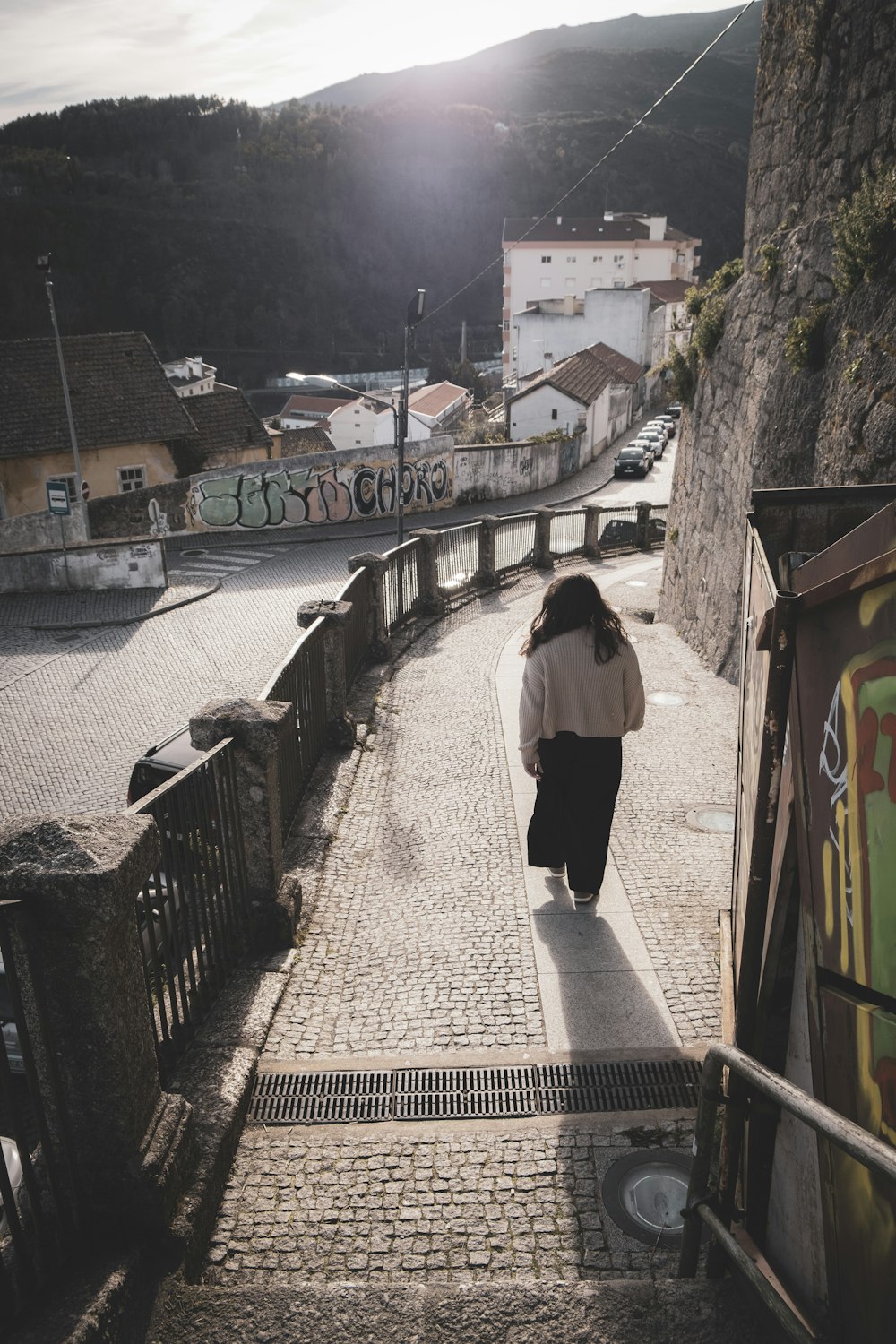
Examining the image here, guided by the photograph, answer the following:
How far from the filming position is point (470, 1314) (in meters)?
2.64

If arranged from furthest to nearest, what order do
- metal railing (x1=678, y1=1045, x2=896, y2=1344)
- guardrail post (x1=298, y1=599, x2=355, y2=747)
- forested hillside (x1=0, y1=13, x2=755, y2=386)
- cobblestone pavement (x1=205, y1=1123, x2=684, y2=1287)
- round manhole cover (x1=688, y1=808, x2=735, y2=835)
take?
forested hillside (x1=0, y1=13, x2=755, y2=386) < guardrail post (x1=298, y1=599, x2=355, y2=747) < round manhole cover (x1=688, y1=808, x2=735, y2=835) < cobblestone pavement (x1=205, y1=1123, x2=684, y2=1287) < metal railing (x1=678, y1=1045, x2=896, y2=1344)

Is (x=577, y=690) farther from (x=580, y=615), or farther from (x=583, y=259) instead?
(x=583, y=259)

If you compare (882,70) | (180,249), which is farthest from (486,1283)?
A: (180,249)

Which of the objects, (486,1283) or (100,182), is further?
(100,182)

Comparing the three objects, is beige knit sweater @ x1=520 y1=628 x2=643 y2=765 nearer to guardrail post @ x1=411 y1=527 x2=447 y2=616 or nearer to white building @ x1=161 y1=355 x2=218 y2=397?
guardrail post @ x1=411 y1=527 x2=447 y2=616

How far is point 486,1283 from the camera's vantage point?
9.00 ft

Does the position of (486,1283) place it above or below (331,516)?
above

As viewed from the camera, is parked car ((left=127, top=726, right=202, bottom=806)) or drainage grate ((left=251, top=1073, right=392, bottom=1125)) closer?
drainage grate ((left=251, top=1073, right=392, bottom=1125))

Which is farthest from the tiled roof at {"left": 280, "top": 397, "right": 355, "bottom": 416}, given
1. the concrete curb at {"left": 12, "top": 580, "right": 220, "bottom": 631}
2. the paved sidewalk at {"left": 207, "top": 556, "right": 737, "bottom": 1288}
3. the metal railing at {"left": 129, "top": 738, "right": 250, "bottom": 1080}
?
the metal railing at {"left": 129, "top": 738, "right": 250, "bottom": 1080}

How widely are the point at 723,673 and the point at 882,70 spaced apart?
223 inches

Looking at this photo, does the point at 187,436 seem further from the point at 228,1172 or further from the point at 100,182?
the point at 100,182

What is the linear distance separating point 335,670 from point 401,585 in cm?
438

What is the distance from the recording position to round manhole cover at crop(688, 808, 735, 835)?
645cm

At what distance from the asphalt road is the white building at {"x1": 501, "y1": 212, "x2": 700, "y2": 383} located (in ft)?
204
